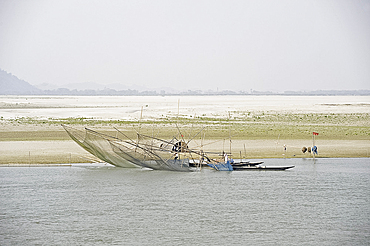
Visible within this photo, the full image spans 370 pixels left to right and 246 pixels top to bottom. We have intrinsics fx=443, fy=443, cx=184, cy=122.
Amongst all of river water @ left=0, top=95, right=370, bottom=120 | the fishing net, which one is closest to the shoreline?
the fishing net

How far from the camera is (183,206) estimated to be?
18.7 metres

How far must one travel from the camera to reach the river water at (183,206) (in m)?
15.1

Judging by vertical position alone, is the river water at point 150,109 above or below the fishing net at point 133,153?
above

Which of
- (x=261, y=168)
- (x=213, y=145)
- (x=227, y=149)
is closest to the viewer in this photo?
(x=261, y=168)

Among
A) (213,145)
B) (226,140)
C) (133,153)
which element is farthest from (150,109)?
(133,153)

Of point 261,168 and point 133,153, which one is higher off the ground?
point 133,153

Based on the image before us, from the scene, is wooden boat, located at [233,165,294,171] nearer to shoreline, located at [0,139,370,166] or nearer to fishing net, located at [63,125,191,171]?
shoreline, located at [0,139,370,166]

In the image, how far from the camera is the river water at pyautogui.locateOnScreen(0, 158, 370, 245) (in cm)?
1515

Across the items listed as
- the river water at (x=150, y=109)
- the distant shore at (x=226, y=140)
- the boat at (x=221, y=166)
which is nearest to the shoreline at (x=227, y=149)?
the distant shore at (x=226, y=140)

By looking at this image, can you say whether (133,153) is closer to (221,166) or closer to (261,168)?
(221,166)

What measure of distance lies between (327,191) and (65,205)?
1235 centimetres

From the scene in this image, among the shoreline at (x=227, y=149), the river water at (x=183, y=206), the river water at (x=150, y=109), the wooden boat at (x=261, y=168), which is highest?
the river water at (x=150, y=109)

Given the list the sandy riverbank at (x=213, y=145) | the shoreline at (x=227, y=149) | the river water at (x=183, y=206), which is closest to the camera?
the river water at (x=183, y=206)

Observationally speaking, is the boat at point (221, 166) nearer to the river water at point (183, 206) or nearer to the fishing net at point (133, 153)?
the river water at point (183, 206)
